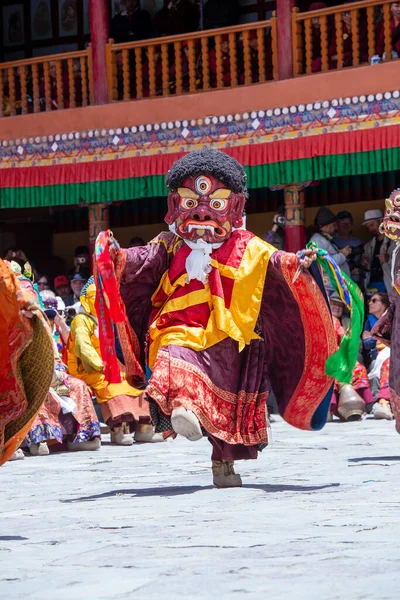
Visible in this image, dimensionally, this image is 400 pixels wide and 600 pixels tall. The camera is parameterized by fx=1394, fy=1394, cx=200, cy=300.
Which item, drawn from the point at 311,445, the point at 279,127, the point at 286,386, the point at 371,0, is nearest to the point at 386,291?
the point at 279,127

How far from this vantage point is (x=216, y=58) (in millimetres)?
13195

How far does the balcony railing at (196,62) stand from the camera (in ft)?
42.8

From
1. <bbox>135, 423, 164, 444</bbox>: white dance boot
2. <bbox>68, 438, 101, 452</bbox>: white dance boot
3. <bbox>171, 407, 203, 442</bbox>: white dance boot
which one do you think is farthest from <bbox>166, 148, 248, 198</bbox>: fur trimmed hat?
<bbox>135, 423, 164, 444</bbox>: white dance boot

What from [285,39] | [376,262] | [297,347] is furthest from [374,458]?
[285,39]

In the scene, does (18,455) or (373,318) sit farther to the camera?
(373,318)

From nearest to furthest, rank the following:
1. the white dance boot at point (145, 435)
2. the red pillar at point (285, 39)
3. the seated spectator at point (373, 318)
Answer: the white dance boot at point (145, 435) → the seated spectator at point (373, 318) → the red pillar at point (285, 39)

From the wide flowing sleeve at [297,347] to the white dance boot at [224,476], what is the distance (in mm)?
584

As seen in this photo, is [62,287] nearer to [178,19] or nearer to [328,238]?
[328,238]

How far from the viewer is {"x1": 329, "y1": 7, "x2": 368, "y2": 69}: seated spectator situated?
12789 millimetres

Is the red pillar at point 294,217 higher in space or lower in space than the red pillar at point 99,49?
lower

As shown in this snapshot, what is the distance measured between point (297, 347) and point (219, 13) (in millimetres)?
8622

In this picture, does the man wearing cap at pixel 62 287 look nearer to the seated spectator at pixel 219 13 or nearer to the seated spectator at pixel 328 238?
the seated spectator at pixel 328 238

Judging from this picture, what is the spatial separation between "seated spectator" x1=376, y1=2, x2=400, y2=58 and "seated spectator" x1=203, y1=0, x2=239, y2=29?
2173 mm

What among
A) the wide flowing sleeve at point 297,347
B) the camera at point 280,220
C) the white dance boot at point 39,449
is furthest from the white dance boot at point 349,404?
the wide flowing sleeve at point 297,347
